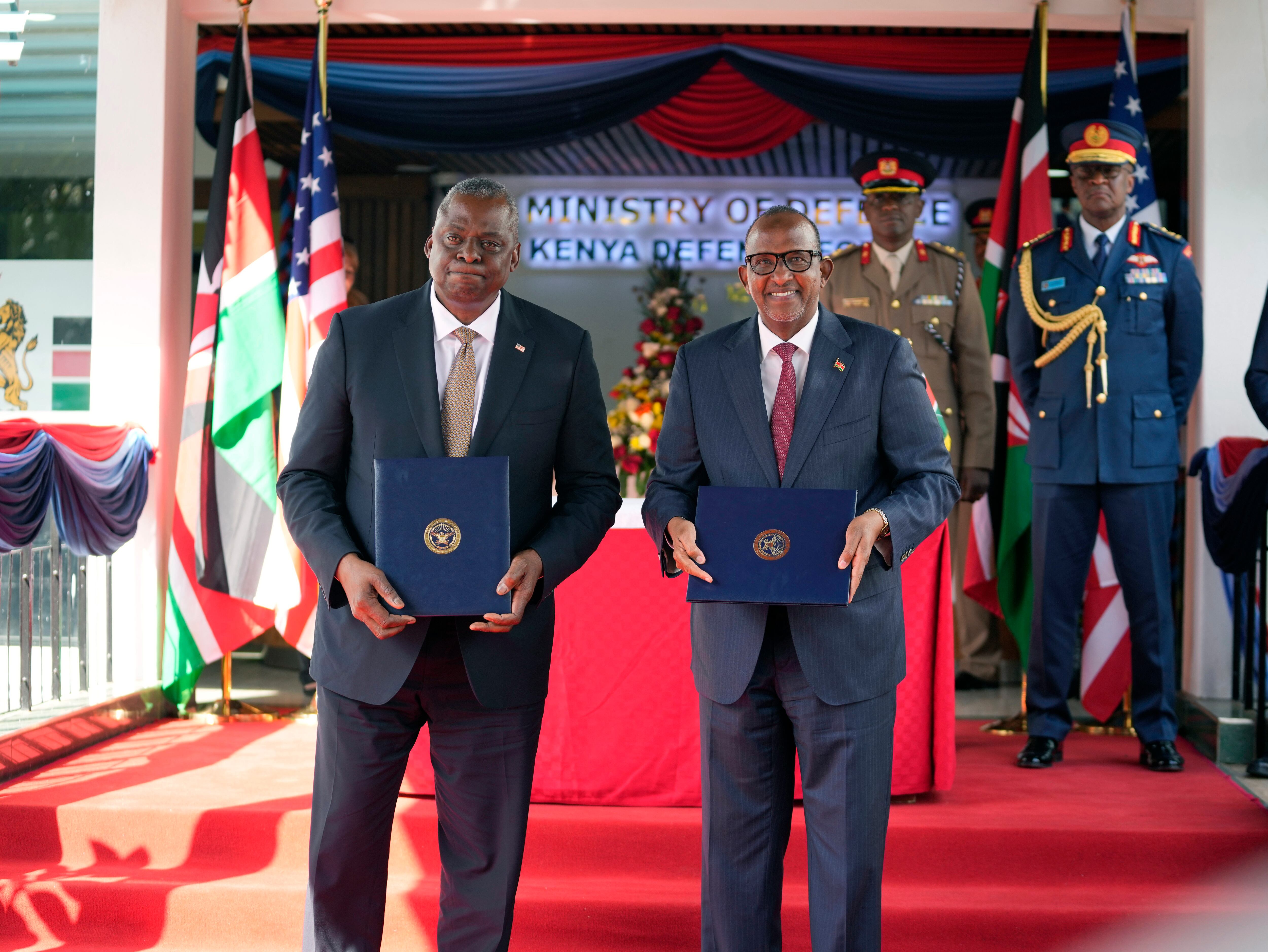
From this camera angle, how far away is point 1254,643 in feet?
12.7

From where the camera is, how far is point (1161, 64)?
4602 mm

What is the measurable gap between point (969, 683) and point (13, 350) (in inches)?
169

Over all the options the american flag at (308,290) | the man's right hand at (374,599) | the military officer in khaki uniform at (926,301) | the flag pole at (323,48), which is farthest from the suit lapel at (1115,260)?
the flag pole at (323,48)

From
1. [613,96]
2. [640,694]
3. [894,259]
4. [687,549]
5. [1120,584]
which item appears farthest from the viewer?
[613,96]

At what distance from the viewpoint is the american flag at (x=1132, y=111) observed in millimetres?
4328

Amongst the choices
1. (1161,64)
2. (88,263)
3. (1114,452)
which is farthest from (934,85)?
(88,263)

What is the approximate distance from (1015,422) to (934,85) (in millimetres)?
1533

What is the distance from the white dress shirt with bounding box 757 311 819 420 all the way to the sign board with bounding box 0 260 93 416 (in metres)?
3.28

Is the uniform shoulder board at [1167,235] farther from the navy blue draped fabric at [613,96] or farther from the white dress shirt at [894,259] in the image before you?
the navy blue draped fabric at [613,96]

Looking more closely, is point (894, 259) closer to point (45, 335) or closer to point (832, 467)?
point (832, 467)

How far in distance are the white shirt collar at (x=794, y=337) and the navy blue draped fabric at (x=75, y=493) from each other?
95.5 inches

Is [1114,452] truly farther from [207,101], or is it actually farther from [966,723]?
[207,101]

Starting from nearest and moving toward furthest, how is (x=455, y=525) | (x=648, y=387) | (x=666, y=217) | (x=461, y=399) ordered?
1. (x=455, y=525)
2. (x=461, y=399)
3. (x=648, y=387)
4. (x=666, y=217)

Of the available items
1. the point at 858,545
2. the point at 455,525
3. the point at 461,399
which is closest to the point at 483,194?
the point at 461,399
